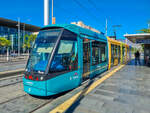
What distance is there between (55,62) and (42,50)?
737 mm

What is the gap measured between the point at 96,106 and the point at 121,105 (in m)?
0.80

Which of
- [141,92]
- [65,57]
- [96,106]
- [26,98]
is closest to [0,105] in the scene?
[26,98]

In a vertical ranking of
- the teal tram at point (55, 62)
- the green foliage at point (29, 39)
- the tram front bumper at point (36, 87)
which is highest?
the green foliage at point (29, 39)

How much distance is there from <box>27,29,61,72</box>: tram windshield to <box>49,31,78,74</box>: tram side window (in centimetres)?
26

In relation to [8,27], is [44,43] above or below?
below

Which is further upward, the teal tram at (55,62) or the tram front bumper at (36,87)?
the teal tram at (55,62)

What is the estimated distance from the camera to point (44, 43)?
459cm

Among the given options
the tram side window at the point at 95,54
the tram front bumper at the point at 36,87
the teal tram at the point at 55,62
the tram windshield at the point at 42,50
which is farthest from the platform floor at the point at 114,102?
the tram side window at the point at 95,54

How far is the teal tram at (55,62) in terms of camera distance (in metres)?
4.07

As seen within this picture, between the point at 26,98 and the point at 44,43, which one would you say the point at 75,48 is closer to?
the point at 44,43

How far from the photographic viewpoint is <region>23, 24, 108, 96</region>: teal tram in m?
4.07

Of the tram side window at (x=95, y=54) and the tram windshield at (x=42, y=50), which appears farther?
the tram side window at (x=95, y=54)

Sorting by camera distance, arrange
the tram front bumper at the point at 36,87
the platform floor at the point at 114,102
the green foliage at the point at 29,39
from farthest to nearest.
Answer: the green foliage at the point at 29,39 → the tram front bumper at the point at 36,87 → the platform floor at the point at 114,102

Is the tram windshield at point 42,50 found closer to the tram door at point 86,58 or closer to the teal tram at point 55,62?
the teal tram at point 55,62
